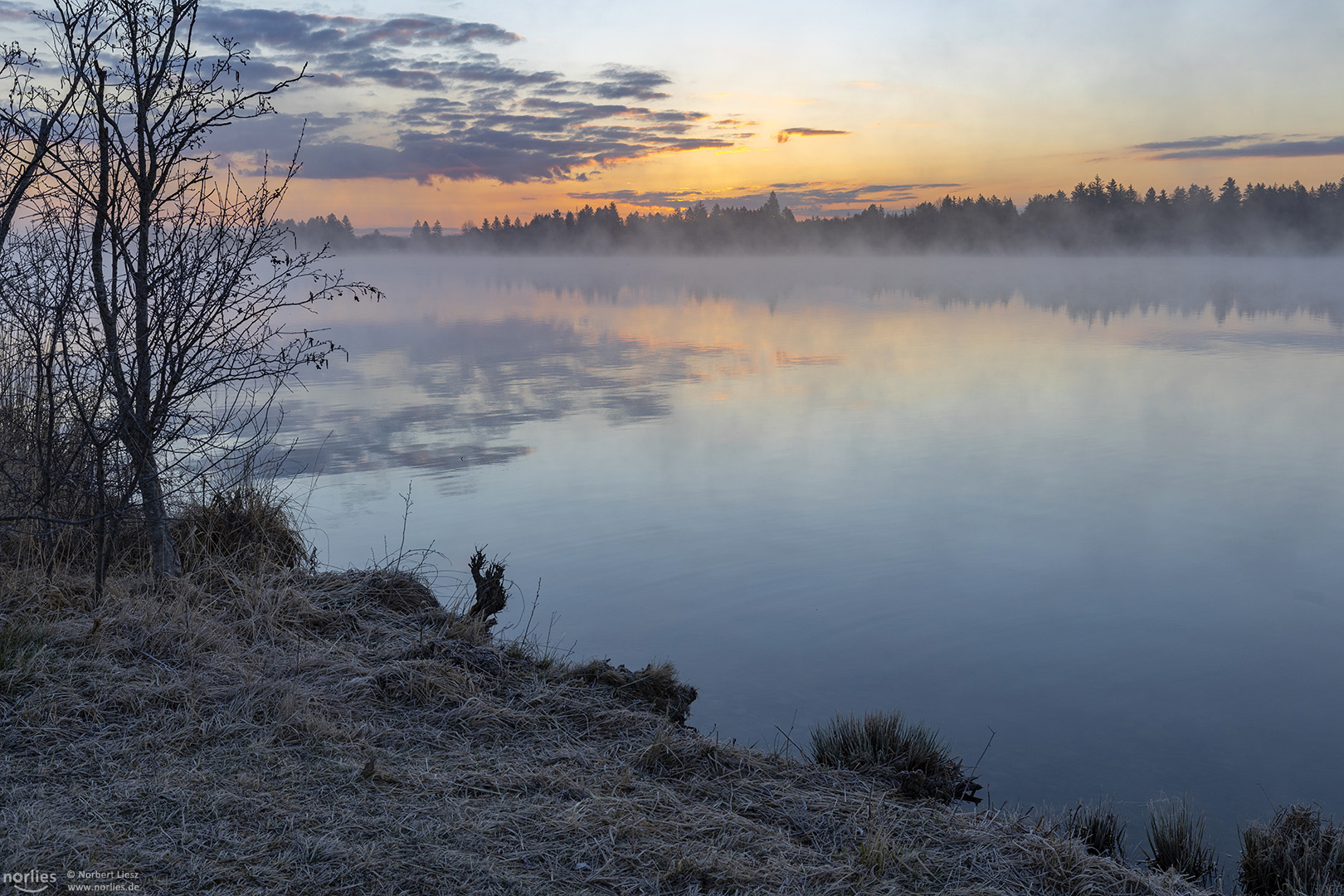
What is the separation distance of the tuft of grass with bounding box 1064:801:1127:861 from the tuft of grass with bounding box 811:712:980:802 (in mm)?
674

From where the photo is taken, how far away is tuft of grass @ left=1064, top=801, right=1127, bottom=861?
17.1 ft

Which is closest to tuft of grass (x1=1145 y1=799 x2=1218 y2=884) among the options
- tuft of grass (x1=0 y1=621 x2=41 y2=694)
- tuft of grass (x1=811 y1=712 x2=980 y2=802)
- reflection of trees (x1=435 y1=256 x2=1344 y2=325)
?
tuft of grass (x1=811 y1=712 x2=980 y2=802)

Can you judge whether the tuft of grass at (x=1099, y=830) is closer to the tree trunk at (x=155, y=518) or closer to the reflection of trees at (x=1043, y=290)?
the tree trunk at (x=155, y=518)

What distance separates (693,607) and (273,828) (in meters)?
5.32

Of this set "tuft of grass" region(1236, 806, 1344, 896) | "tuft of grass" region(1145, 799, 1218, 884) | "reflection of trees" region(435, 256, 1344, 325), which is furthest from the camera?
"reflection of trees" region(435, 256, 1344, 325)

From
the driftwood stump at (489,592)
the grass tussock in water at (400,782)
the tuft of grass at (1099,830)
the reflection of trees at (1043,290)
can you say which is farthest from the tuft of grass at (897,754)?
the reflection of trees at (1043,290)

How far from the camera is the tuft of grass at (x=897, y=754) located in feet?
18.5

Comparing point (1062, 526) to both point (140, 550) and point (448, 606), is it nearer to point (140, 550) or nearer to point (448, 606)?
point (448, 606)

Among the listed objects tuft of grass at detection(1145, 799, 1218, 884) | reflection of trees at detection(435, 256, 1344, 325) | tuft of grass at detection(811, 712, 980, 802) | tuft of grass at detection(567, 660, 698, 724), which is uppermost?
reflection of trees at detection(435, 256, 1344, 325)

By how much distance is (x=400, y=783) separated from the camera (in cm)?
476

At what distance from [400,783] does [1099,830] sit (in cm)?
399

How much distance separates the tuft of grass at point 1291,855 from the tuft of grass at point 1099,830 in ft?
2.04

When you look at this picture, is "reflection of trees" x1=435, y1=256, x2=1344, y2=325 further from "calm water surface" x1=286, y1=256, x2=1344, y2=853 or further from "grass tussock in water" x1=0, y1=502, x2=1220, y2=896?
"grass tussock in water" x1=0, y1=502, x2=1220, y2=896

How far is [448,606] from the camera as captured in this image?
8.81m
